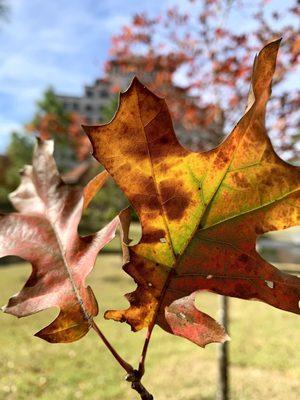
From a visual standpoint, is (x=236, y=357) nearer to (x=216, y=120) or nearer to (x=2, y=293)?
(x=216, y=120)

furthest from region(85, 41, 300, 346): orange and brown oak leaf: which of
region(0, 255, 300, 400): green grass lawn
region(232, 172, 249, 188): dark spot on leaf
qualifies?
region(0, 255, 300, 400): green grass lawn

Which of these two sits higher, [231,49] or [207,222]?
[231,49]

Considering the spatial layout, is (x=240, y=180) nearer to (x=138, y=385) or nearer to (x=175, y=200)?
(x=175, y=200)

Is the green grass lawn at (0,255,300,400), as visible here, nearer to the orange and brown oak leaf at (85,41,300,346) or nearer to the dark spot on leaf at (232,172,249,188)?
the orange and brown oak leaf at (85,41,300,346)

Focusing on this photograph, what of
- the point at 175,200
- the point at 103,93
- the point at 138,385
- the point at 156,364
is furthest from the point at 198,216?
the point at 103,93

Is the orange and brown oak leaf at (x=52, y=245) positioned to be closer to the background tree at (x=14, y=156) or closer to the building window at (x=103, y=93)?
the background tree at (x=14, y=156)

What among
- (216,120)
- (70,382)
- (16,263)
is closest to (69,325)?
(70,382)
